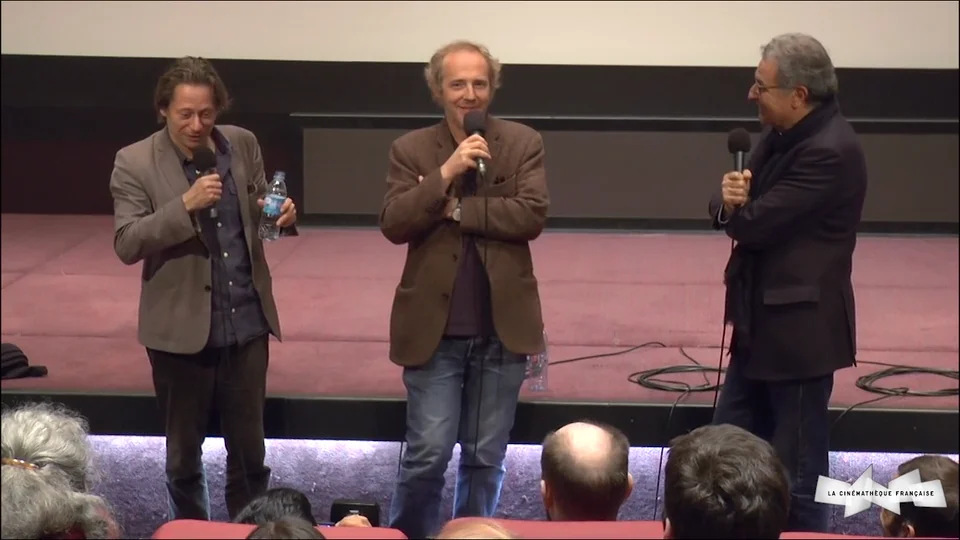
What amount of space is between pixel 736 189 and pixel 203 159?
115 cm

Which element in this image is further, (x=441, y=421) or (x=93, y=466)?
(x=441, y=421)

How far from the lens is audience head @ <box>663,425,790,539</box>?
154 centimetres

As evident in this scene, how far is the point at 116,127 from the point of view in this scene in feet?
18.3

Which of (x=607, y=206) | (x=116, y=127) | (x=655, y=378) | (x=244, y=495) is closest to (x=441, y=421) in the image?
(x=244, y=495)

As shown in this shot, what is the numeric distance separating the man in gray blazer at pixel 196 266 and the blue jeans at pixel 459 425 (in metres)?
0.38

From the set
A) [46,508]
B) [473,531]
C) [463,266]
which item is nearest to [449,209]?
[463,266]

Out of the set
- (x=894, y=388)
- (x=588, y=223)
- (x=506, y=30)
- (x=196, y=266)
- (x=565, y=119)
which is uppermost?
(x=506, y=30)

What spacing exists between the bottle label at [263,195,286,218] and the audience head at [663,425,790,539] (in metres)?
1.22

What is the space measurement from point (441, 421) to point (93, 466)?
33.7 inches

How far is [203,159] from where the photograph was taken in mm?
2432

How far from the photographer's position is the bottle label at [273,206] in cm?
252

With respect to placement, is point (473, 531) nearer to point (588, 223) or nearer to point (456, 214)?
point (456, 214)

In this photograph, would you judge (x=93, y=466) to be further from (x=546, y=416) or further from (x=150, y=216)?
(x=546, y=416)

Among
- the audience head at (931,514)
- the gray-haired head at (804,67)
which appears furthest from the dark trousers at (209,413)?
the audience head at (931,514)
